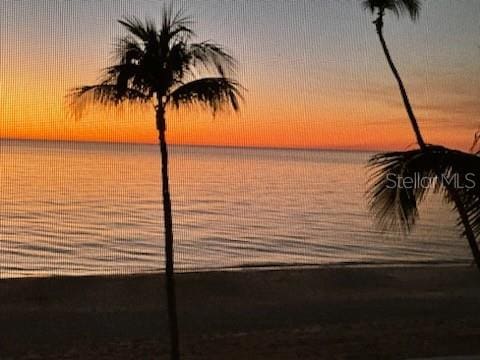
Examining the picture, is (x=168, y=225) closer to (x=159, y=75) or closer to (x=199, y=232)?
(x=159, y=75)

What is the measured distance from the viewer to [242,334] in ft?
25.2

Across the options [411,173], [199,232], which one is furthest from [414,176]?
[199,232]

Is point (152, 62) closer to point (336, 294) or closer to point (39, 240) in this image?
point (336, 294)

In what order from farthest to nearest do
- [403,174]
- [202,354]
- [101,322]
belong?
[101,322]
[202,354]
[403,174]

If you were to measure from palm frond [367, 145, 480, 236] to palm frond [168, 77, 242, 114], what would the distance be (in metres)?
2.41

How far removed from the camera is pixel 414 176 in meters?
2.88

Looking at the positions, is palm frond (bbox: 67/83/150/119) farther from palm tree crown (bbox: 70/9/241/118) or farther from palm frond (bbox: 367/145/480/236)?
palm frond (bbox: 367/145/480/236)

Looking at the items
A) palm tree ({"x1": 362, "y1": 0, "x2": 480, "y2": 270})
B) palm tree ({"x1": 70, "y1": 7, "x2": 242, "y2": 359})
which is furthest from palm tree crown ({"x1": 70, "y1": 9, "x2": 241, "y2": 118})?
palm tree ({"x1": 362, "y1": 0, "x2": 480, "y2": 270})

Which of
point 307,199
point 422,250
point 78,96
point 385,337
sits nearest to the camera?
point 78,96

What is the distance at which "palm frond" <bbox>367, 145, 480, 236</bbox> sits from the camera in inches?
113

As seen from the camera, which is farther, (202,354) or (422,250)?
(422,250)

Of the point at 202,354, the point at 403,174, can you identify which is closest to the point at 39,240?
the point at 202,354

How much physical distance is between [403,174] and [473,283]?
33.1 ft

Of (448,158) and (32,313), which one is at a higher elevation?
(448,158)
